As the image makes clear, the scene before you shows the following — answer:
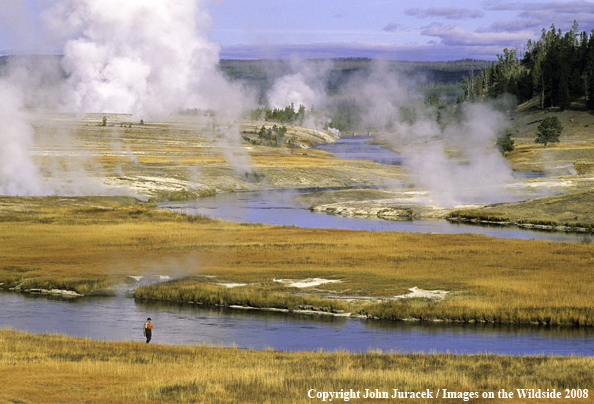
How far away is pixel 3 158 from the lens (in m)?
107

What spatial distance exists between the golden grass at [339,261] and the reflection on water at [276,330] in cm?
168

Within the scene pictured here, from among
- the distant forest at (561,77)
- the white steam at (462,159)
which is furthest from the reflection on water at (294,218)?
the distant forest at (561,77)

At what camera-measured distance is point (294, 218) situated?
3034 inches

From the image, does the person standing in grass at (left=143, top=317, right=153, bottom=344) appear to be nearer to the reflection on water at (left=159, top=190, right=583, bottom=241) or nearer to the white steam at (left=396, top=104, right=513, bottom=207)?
the reflection on water at (left=159, top=190, right=583, bottom=241)

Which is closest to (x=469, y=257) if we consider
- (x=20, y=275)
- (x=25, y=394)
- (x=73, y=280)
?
(x=73, y=280)

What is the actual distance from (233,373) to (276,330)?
11.1 metres

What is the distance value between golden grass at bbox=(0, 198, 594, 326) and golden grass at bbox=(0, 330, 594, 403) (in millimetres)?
10160

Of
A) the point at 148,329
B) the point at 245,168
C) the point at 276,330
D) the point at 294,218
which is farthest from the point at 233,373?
the point at 245,168

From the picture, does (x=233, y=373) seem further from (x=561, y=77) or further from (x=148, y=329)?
(x=561, y=77)

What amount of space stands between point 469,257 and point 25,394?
33684mm

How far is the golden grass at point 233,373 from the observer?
62.3 ft

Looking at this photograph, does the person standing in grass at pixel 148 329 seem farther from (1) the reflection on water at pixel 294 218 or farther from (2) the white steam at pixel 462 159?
(2) the white steam at pixel 462 159

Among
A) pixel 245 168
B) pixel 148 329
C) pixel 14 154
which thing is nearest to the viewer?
pixel 148 329

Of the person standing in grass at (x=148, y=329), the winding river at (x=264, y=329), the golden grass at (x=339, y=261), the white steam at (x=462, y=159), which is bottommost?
the winding river at (x=264, y=329)
